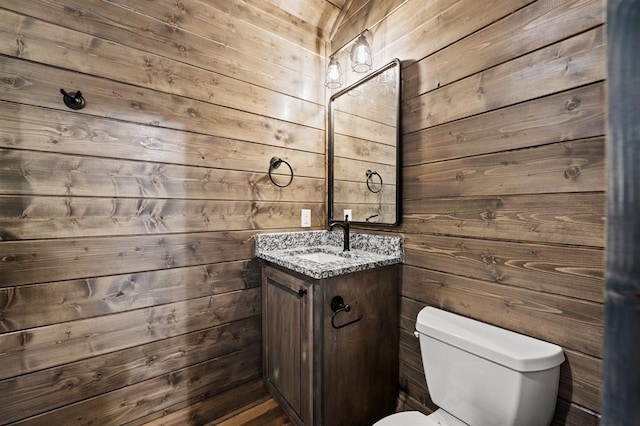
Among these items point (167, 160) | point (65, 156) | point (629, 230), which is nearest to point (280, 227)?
point (167, 160)

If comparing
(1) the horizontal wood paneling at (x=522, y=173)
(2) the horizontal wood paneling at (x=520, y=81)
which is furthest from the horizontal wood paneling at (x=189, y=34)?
(1) the horizontal wood paneling at (x=522, y=173)

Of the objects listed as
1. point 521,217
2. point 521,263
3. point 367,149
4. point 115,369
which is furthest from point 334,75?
point 115,369

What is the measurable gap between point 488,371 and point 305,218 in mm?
1267

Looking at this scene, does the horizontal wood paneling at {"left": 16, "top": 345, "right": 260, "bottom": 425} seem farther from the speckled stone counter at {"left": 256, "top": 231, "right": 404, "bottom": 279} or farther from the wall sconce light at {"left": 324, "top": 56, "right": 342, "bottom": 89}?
the wall sconce light at {"left": 324, "top": 56, "right": 342, "bottom": 89}

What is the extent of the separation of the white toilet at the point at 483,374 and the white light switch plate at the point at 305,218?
95 cm

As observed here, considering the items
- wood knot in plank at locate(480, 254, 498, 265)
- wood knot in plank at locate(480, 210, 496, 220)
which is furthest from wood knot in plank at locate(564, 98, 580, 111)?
wood knot in plank at locate(480, 254, 498, 265)

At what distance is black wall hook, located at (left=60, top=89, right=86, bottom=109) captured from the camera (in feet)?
3.90

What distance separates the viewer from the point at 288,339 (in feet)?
4.65

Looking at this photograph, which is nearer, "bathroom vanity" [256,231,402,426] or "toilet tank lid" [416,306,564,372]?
"toilet tank lid" [416,306,564,372]

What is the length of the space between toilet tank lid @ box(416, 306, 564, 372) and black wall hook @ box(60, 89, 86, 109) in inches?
68.2

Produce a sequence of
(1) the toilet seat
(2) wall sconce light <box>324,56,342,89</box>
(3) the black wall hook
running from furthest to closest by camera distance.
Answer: (2) wall sconce light <box>324,56,342,89</box> → (3) the black wall hook → (1) the toilet seat

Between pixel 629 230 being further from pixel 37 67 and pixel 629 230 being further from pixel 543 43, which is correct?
pixel 37 67

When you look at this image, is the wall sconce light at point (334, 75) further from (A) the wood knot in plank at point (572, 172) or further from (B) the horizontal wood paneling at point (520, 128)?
(A) the wood knot in plank at point (572, 172)

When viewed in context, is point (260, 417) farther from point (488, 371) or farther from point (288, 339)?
point (488, 371)
